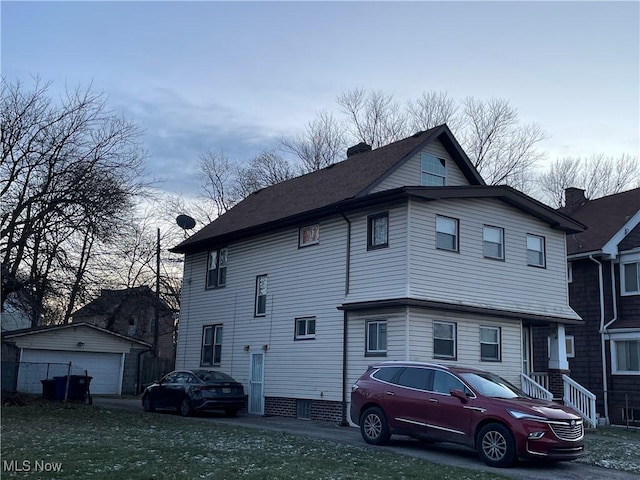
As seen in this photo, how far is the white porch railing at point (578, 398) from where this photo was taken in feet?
70.2

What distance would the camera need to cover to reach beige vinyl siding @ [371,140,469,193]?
21812 millimetres

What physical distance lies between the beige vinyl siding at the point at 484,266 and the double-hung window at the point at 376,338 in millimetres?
1579

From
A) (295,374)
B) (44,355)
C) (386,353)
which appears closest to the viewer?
(386,353)

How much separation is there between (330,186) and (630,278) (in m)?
11.5

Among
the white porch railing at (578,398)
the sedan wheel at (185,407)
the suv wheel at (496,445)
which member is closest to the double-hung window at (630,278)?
the white porch railing at (578,398)

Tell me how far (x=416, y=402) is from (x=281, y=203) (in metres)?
12.9

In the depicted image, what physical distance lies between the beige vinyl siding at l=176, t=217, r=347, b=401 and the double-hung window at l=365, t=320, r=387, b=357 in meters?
1.11

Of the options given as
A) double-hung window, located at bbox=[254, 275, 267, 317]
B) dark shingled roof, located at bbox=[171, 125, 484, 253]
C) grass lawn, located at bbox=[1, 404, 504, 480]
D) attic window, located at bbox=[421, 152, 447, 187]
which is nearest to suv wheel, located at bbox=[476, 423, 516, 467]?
grass lawn, located at bbox=[1, 404, 504, 480]

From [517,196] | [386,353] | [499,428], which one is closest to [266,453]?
[499,428]

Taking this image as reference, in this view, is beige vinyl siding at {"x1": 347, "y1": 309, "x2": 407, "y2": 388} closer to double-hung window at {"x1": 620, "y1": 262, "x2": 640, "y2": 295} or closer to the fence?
double-hung window at {"x1": 620, "y1": 262, "x2": 640, "y2": 295}

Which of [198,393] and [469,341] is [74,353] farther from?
[469,341]

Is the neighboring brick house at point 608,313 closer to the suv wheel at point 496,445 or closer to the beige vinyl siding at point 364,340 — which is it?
the beige vinyl siding at point 364,340

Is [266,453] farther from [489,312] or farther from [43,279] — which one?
[43,279]

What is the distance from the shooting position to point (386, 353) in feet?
62.2
